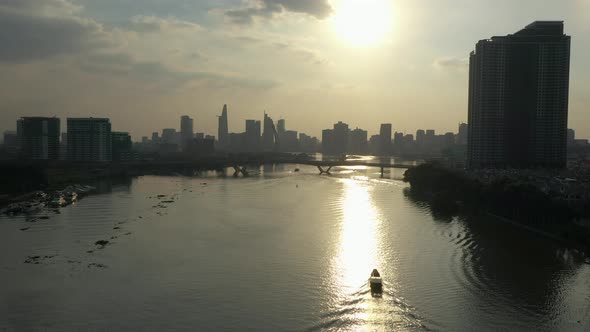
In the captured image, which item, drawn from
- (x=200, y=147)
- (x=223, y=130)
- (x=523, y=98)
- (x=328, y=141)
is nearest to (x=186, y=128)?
(x=223, y=130)

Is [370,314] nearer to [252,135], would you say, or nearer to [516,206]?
[516,206]

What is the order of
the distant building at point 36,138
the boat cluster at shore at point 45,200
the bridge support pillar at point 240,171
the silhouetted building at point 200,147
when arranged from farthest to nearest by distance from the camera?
the silhouetted building at point 200,147 → the distant building at point 36,138 → the bridge support pillar at point 240,171 → the boat cluster at shore at point 45,200

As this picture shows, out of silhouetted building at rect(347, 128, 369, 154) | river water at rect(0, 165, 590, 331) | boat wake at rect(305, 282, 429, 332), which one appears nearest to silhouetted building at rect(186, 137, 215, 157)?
silhouetted building at rect(347, 128, 369, 154)

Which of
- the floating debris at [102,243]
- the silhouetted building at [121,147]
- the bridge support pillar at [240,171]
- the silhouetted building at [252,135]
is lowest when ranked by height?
the floating debris at [102,243]

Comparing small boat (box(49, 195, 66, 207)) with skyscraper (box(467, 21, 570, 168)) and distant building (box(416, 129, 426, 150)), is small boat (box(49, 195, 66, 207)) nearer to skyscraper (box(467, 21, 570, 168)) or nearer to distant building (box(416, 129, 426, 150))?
skyscraper (box(467, 21, 570, 168))

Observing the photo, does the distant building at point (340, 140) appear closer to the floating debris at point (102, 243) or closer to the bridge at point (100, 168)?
the bridge at point (100, 168)

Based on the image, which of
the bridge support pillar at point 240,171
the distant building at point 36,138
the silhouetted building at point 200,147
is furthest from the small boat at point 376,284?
the silhouetted building at point 200,147
